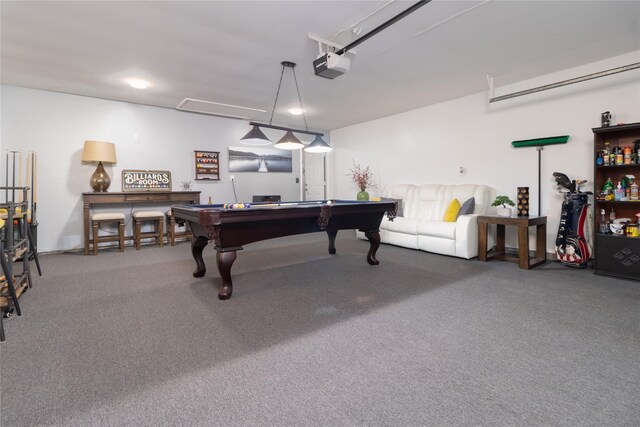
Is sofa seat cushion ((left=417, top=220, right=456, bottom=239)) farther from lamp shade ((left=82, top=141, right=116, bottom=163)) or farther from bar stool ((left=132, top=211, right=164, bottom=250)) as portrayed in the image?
lamp shade ((left=82, top=141, right=116, bottom=163))

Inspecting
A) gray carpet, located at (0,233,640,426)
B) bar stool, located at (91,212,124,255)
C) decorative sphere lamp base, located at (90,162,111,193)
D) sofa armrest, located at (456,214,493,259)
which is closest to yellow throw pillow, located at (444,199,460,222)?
sofa armrest, located at (456,214,493,259)

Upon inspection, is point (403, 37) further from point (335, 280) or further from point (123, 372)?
point (123, 372)

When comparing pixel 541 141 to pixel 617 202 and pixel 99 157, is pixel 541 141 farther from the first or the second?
pixel 99 157

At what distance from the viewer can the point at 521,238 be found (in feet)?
12.1

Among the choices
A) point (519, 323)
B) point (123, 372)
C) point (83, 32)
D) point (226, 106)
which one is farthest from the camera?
point (226, 106)

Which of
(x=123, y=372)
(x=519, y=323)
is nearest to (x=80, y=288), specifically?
(x=123, y=372)

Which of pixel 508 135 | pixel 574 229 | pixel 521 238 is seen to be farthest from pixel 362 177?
pixel 574 229

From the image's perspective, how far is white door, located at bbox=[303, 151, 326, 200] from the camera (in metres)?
7.82

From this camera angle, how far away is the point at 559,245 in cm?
381

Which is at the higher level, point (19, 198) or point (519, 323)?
point (19, 198)

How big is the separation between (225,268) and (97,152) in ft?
11.7

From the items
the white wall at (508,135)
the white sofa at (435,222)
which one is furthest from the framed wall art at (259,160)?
the white sofa at (435,222)

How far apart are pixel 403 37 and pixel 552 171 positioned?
9.18ft

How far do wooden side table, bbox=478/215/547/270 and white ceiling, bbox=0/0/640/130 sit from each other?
6.27ft
